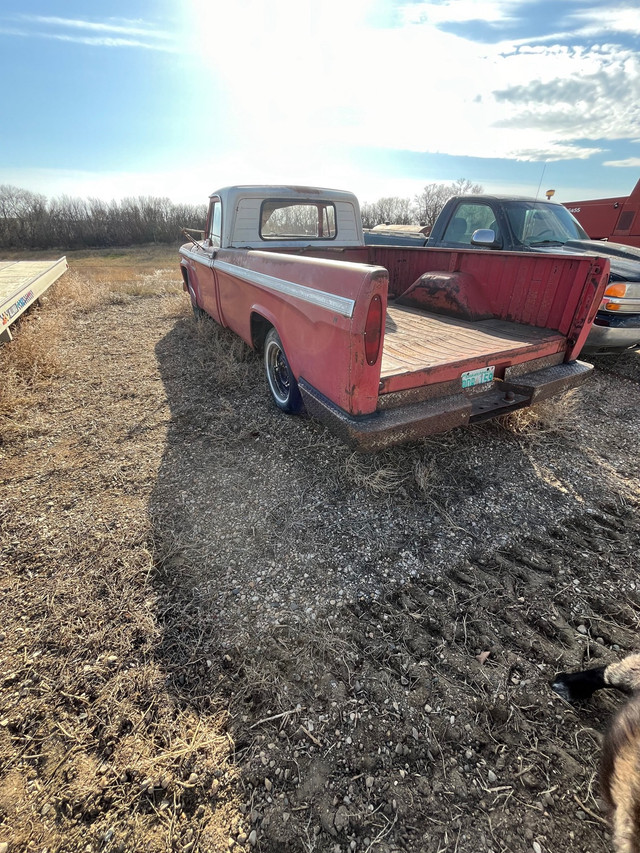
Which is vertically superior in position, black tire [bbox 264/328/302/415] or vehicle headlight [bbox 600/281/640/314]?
vehicle headlight [bbox 600/281/640/314]

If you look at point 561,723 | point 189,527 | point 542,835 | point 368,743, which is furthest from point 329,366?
point 542,835

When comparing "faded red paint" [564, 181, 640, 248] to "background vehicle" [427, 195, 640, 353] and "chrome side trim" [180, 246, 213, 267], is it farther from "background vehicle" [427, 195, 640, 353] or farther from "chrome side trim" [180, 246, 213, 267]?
"chrome side trim" [180, 246, 213, 267]

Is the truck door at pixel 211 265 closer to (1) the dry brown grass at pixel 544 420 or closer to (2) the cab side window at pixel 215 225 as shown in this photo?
(2) the cab side window at pixel 215 225

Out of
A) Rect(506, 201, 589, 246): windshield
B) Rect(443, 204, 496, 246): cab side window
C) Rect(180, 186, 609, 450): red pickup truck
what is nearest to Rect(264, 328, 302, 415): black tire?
Rect(180, 186, 609, 450): red pickup truck

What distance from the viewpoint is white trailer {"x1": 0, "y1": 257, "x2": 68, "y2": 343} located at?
550cm

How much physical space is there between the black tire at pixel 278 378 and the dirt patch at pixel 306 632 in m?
0.20

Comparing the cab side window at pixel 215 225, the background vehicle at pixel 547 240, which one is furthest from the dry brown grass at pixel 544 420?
the cab side window at pixel 215 225

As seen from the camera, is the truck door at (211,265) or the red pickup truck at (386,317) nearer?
the red pickup truck at (386,317)

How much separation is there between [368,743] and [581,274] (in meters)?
3.46

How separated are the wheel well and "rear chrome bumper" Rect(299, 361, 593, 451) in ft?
4.51

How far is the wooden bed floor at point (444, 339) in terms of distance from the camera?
2.75 metres

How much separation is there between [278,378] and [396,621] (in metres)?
2.54

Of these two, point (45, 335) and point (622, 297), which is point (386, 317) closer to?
point (622, 297)

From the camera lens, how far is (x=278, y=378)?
12.9ft
